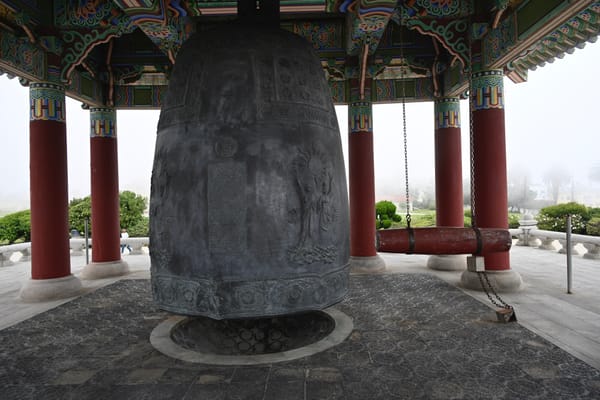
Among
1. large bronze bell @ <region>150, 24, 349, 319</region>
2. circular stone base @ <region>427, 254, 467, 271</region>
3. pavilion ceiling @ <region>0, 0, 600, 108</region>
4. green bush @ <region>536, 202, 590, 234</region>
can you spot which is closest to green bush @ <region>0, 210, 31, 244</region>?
pavilion ceiling @ <region>0, 0, 600, 108</region>

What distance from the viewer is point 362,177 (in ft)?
38.7

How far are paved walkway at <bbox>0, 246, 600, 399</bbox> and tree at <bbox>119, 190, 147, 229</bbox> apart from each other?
1321cm

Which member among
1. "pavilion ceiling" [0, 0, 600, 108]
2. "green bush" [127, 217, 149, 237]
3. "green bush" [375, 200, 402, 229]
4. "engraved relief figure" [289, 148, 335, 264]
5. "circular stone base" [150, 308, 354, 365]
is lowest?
"circular stone base" [150, 308, 354, 365]

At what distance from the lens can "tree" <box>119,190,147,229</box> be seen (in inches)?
875

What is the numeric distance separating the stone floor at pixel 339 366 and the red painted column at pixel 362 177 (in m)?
4.61

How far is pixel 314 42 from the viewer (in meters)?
10.7

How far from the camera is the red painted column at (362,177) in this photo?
11.7m

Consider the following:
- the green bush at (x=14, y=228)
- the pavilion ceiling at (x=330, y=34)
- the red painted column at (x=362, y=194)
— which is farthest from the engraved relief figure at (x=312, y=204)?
the green bush at (x=14, y=228)

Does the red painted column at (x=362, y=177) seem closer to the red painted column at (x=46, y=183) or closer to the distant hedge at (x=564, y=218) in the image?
the red painted column at (x=46, y=183)

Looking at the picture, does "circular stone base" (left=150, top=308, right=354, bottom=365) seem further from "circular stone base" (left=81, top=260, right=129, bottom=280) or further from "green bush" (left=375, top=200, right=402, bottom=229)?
"green bush" (left=375, top=200, right=402, bottom=229)

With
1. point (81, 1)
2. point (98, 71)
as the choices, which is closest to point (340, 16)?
point (81, 1)

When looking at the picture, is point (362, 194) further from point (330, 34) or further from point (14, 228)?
point (14, 228)

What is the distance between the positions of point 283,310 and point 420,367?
202 centimetres

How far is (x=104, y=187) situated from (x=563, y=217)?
18317 millimetres
